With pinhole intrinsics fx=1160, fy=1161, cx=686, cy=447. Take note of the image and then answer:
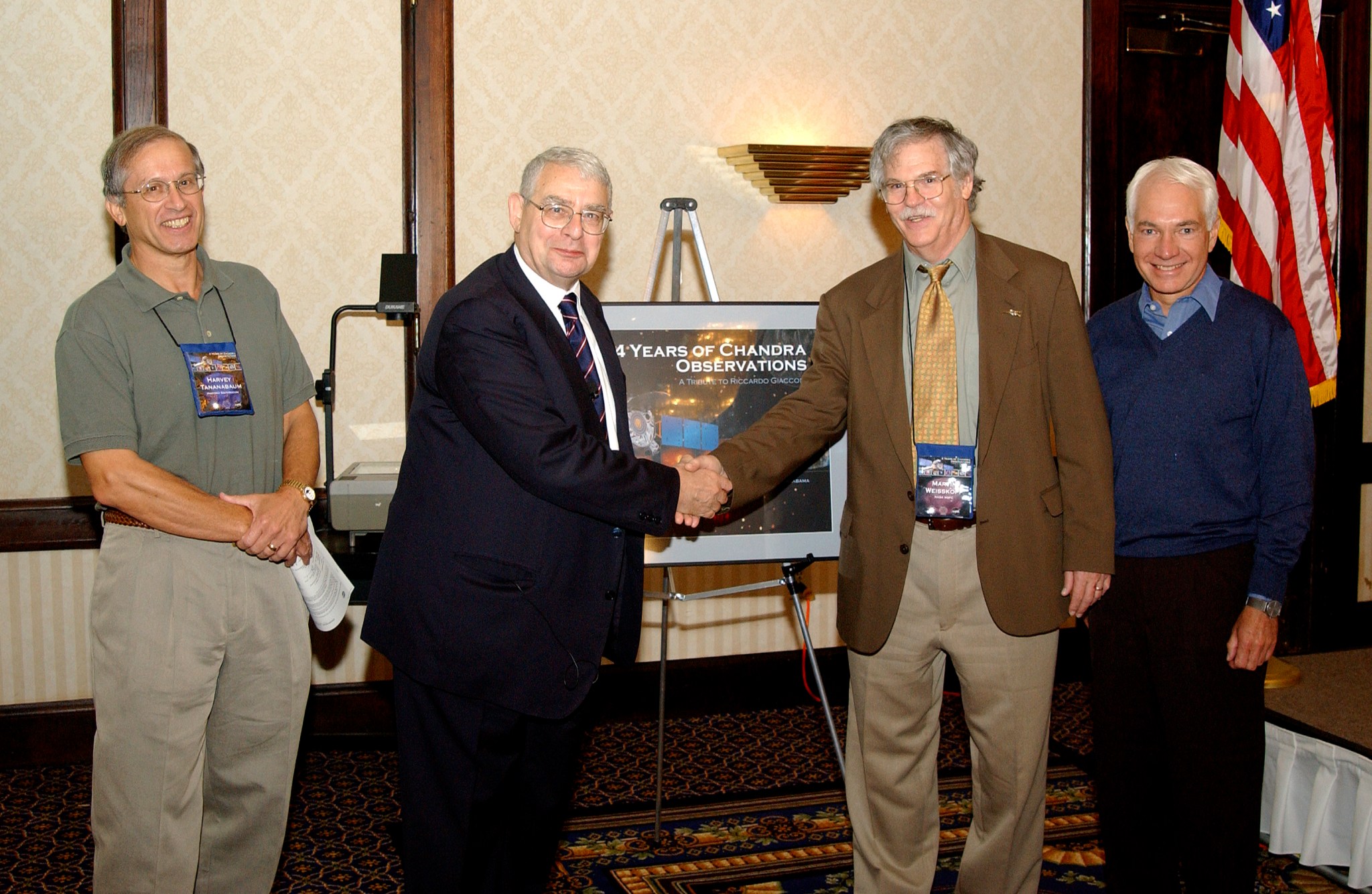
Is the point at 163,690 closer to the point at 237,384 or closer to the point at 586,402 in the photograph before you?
the point at 237,384

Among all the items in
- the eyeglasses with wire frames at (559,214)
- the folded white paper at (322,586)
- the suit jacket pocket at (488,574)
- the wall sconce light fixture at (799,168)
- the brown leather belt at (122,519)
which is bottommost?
the folded white paper at (322,586)

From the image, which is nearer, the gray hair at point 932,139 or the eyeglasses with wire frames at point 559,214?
the eyeglasses with wire frames at point 559,214

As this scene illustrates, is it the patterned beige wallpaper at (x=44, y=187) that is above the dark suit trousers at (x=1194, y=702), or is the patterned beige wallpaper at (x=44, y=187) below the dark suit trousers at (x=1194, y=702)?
above

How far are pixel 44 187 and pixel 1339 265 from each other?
5179 mm

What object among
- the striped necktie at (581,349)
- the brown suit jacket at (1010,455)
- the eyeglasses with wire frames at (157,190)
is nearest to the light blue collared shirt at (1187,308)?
the brown suit jacket at (1010,455)

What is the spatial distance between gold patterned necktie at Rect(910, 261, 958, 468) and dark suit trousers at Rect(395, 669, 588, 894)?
98 centimetres

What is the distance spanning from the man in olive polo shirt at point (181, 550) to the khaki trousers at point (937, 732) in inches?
50.5

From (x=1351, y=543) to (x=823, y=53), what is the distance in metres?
A: 3.22

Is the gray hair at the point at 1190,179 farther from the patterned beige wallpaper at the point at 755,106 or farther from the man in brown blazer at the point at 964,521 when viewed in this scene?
the patterned beige wallpaper at the point at 755,106

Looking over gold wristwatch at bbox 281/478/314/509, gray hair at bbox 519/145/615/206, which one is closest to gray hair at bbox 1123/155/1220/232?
gray hair at bbox 519/145/615/206

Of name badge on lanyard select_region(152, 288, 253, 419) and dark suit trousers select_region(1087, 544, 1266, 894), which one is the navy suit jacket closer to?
name badge on lanyard select_region(152, 288, 253, 419)

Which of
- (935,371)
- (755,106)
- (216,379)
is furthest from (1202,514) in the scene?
(755,106)

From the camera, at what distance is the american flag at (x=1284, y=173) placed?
3.96m

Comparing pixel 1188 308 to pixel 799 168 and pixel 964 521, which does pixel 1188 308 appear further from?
pixel 799 168
